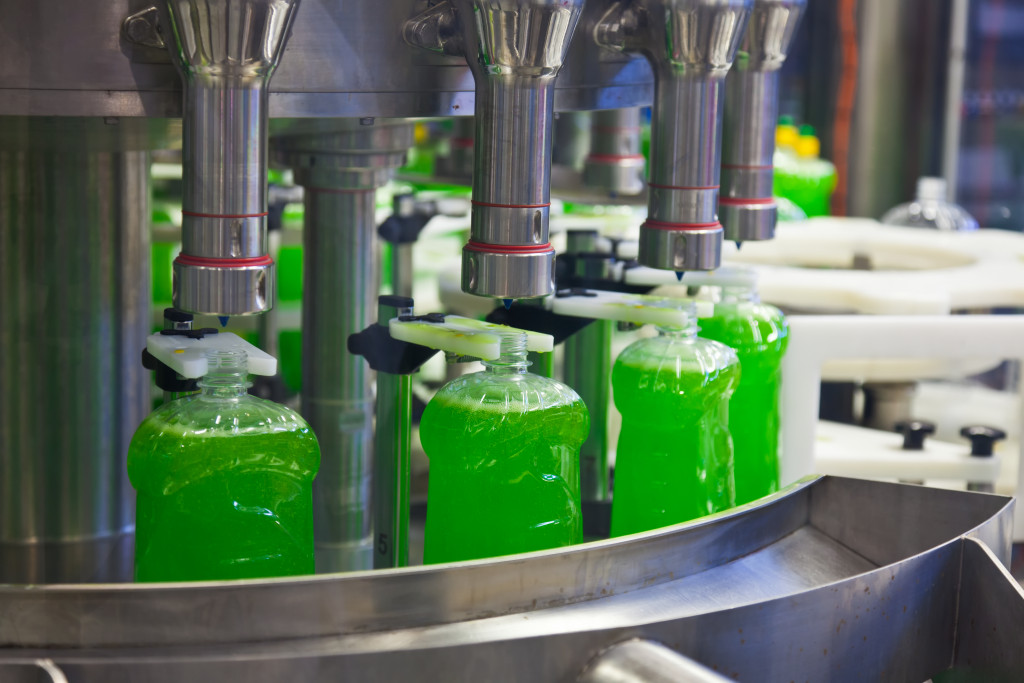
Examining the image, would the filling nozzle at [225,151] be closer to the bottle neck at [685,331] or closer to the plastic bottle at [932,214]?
the bottle neck at [685,331]

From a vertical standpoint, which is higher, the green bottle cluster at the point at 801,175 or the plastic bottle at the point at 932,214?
the green bottle cluster at the point at 801,175

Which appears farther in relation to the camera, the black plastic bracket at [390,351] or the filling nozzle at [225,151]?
the black plastic bracket at [390,351]

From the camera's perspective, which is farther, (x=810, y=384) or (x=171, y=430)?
(x=810, y=384)

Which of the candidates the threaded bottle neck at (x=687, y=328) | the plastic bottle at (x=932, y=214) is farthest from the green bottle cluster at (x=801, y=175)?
the threaded bottle neck at (x=687, y=328)

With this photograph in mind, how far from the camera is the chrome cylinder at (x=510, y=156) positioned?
2.46 feet

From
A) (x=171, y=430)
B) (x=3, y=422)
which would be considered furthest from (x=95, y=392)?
(x=171, y=430)

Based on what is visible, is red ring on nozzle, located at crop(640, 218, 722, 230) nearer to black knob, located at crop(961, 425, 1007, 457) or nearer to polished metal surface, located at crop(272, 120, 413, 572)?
polished metal surface, located at crop(272, 120, 413, 572)

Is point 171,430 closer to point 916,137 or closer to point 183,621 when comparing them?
point 183,621

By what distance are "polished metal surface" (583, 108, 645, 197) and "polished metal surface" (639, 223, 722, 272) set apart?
0.73m

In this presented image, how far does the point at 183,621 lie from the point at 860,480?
0.46 m

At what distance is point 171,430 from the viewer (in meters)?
0.78

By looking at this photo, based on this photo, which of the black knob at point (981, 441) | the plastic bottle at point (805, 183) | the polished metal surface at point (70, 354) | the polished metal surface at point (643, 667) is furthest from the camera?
the plastic bottle at point (805, 183)

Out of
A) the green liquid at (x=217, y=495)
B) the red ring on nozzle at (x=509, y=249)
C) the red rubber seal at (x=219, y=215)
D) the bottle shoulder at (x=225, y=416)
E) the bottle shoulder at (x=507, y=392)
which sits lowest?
the green liquid at (x=217, y=495)

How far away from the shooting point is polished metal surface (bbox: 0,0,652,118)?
721mm
